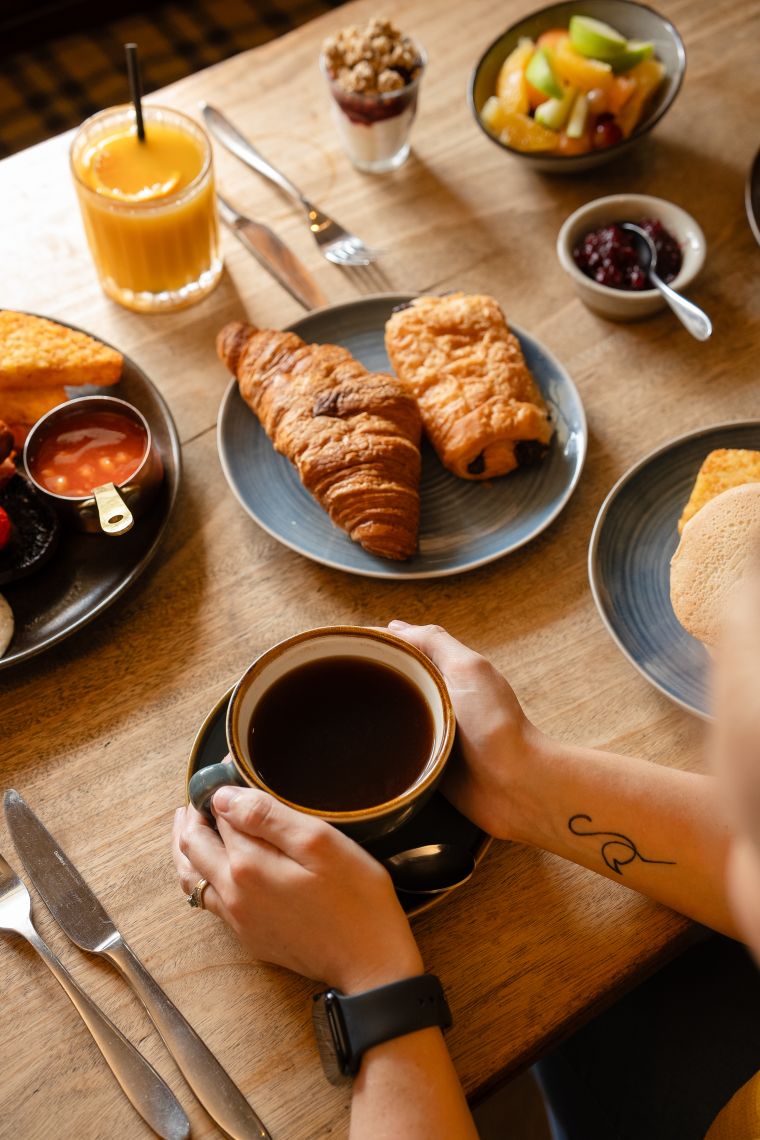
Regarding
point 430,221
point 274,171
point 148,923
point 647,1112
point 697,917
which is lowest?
point 647,1112

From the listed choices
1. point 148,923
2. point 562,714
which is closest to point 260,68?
point 562,714

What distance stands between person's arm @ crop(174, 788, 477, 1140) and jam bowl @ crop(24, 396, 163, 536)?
19.4 inches

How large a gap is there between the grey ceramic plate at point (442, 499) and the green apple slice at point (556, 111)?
0.48m

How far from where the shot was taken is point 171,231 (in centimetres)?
154

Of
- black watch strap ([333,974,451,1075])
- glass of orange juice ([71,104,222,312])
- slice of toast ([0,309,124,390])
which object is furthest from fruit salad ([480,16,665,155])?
black watch strap ([333,974,451,1075])

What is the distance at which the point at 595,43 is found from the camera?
1.70 meters

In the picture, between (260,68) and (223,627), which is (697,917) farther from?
(260,68)

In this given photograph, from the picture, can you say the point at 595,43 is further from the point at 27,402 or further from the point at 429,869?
the point at 429,869

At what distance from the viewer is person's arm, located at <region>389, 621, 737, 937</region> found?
1.01 m

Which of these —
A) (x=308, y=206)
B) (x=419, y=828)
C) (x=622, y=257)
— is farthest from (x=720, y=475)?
(x=308, y=206)

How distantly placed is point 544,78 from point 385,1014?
1.52 m

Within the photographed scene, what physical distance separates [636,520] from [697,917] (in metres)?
0.54

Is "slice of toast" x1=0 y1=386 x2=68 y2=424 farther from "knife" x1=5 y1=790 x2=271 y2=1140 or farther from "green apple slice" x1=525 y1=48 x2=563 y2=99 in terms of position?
"green apple slice" x1=525 y1=48 x2=563 y2=99

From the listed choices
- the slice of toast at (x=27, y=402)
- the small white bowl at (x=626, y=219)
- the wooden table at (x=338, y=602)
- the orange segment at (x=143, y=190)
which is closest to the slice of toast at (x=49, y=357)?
the slice of toast at (x=27, y=402)
